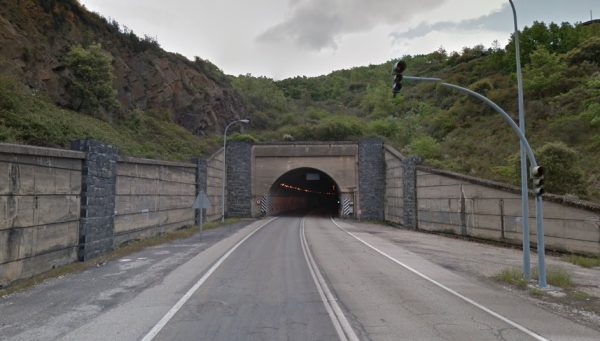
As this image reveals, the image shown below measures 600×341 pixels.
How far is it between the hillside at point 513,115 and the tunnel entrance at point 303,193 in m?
6.34

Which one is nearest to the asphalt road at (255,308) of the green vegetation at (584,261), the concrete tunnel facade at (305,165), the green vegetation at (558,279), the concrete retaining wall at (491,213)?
the green vegetation at (558,279)

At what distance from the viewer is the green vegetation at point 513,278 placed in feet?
38.9

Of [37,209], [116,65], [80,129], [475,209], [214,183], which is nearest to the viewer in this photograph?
[37,209]

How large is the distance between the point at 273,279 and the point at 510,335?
633cm

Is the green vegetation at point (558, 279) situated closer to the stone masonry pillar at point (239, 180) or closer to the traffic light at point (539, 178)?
the traffic light at point (539, 178)

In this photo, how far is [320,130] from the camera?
182ft

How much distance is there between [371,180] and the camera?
43.1 metres

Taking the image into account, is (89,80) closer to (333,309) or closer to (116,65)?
(116,65)

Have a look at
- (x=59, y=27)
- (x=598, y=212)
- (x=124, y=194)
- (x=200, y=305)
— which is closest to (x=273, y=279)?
(x=200, y=305)

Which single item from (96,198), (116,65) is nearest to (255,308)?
(96,198)

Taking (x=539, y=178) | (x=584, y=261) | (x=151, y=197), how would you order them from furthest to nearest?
1. (x=151, y=197)
2. (x=584, y=261)
3. (x=539, y=178)

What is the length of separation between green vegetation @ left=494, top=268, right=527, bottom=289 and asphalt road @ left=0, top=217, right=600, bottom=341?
0.96 metres

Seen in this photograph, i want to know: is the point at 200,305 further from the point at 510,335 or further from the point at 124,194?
→ the point at 124,194

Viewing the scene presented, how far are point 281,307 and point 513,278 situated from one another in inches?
301
